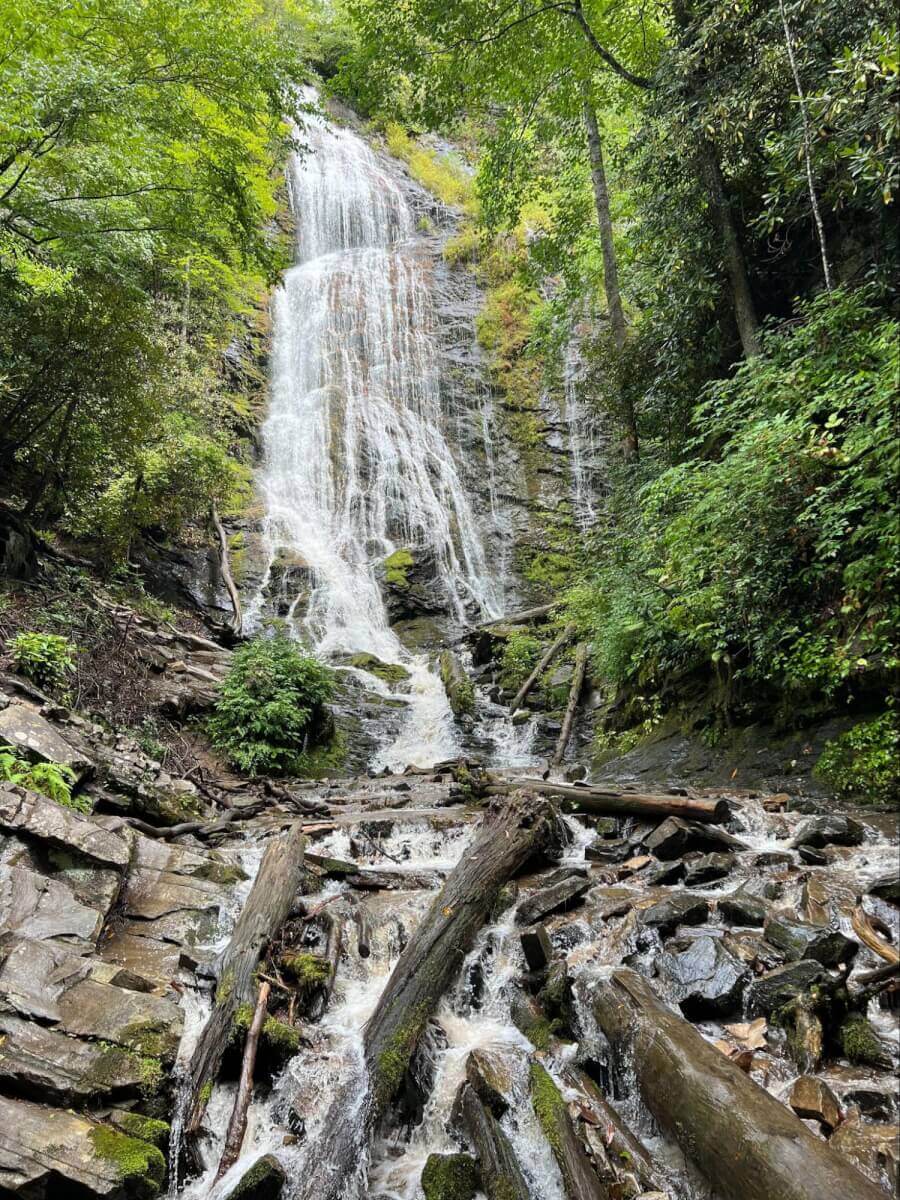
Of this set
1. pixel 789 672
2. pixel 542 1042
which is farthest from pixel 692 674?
pixel 542 1042

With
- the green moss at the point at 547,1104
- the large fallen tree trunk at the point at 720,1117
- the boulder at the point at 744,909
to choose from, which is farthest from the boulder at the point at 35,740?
the boulder at the point at 744,909

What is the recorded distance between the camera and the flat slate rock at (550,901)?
14.8 feet

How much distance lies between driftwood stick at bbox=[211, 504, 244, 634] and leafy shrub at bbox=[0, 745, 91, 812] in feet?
32.5

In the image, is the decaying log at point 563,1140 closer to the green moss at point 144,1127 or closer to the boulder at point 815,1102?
the boulder at point 815,1102

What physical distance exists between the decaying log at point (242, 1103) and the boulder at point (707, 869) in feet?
10.1

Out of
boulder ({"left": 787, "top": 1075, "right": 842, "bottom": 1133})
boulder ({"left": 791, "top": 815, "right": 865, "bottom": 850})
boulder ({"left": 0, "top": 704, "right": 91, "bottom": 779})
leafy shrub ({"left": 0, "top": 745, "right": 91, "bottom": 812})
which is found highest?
boulder ({"left": 0, "top": 704, "right": 91, "bottom": 779})

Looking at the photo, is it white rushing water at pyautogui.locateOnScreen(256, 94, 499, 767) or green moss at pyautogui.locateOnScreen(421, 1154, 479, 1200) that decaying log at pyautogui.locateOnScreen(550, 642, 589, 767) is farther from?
green moss at pyautogui.locateOnScreen(421, 1154, 479, 1200)

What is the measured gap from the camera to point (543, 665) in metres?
13.3

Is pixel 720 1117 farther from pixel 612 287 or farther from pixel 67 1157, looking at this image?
pixel 612 287

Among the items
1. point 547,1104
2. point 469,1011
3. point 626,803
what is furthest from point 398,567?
point 547,1104

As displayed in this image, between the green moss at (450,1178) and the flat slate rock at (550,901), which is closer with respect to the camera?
the green moss at (450,1178)

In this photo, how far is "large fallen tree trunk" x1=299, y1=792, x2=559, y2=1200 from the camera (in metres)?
3.00

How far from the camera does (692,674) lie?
838cm

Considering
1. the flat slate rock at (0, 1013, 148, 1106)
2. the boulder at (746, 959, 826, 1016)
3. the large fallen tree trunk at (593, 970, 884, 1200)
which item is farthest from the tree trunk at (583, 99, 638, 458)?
the flat slate rock at (0, 1013, 148, 1106)
